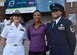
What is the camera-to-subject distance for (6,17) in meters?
28.3

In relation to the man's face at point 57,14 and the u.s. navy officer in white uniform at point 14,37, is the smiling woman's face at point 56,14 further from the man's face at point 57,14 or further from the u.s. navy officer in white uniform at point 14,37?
the u.s. navy officer in white uniform at point 14,37

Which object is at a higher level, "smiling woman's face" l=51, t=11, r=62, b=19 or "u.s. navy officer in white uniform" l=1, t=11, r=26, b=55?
"smiling woman's face" l=51, t=11, r=62, b=19

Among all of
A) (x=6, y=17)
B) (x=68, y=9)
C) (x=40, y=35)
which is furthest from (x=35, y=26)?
(x=6, y=17)

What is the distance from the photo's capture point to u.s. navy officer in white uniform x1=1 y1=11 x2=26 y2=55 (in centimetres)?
694

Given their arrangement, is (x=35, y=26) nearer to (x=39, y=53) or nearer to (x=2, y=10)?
(x=39, y=53)

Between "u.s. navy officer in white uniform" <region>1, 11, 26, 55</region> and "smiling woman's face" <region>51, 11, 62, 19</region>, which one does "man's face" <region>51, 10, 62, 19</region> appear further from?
"u.s. navy officer in white uniform" <region>1, 11, 26, 55</region>

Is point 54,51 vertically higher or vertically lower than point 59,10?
lower

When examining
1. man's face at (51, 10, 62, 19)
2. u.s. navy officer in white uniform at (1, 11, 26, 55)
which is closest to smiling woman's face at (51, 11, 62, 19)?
man's face at (51, 10, 62, 19)

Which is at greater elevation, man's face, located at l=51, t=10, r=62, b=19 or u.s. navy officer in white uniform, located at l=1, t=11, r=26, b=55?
man's face, located at l=51, t=10, r=62, b=19

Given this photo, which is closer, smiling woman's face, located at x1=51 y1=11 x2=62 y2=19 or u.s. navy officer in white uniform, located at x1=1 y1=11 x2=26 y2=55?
smiling woman's face, located at x1=51 y1=11 x2=62 y2=19

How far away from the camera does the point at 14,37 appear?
6.92 m

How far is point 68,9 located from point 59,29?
1938 centimetres

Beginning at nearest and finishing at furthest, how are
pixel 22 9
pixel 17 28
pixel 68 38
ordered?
1. pixel 68 38
2. pixel 17 28
3. pixel 22 9

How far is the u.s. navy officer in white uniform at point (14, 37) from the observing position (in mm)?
6938
